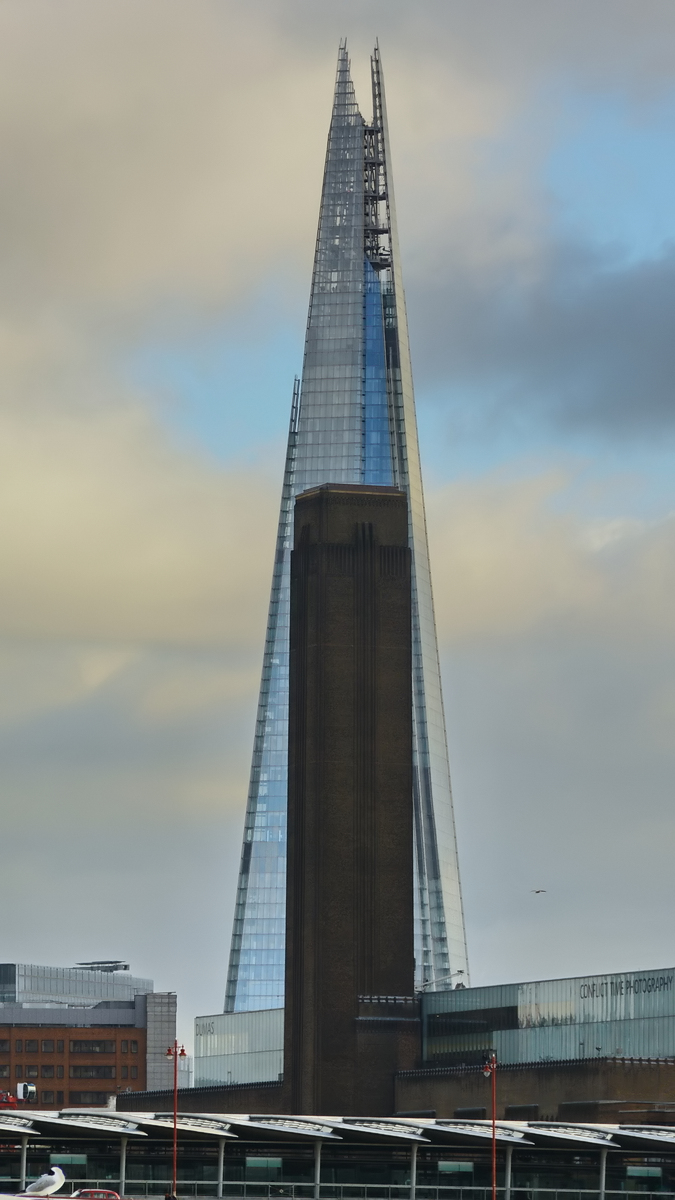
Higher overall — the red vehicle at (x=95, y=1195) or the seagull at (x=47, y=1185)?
the red vehicle at (x=95, y=1195)

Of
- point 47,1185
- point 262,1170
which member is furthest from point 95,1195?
point 262,1170

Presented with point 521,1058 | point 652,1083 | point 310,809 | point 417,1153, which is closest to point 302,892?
point 310,809

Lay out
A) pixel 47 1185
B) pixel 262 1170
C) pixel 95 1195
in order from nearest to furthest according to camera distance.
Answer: pixel 47 1185 < pixel 95 1195 < pixel 262 1170

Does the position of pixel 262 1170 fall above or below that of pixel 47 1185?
above

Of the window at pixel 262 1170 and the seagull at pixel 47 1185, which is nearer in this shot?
the seagull at pixel 47 1185

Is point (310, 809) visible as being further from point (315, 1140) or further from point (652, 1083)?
point (315, 1140)

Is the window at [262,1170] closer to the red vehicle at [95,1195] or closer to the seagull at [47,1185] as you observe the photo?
the red vehicle at [95,1195]

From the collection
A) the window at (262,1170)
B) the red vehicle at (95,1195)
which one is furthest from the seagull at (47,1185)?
the window at (262,1170)

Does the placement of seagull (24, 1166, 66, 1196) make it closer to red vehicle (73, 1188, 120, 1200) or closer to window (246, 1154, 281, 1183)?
red vehicle (73, 1188, 120, 1200)

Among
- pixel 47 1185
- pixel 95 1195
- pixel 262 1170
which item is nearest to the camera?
pixel 47 1185

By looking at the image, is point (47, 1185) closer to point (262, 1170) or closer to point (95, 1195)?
point (95, 1195)

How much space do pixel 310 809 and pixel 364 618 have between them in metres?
15.4

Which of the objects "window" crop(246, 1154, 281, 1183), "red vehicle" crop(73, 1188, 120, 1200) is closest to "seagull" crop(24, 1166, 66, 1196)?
"red vehicle" crop(73, 1188, 120, 1200)

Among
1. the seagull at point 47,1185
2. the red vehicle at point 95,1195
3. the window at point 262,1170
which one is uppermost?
the window at point 262,1170
